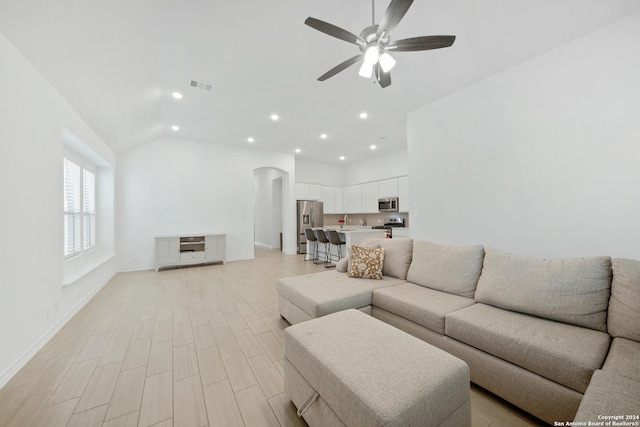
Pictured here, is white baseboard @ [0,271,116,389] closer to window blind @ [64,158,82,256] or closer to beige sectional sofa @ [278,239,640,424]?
window blind @ [64,158,82,256]

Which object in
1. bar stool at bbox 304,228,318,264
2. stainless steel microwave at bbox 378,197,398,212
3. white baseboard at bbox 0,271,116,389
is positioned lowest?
white baseboard at bbox 0,271,116,389

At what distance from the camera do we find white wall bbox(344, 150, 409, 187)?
274 inches

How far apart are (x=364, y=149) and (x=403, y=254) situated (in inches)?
185

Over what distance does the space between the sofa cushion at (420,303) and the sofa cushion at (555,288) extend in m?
0.27

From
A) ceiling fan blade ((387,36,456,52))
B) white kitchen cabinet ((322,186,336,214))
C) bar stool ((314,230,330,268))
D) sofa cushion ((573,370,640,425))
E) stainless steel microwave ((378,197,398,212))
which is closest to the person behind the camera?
sofa cushion ((573,370,640,425))

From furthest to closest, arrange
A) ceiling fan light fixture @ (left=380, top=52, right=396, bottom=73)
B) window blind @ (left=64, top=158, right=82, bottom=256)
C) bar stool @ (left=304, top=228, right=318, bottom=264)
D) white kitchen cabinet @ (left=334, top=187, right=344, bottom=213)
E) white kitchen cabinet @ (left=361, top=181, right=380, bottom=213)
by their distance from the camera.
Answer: white kitchen cabinet @ (left=334, top=187, right=344, bottom=213)
white kitchen cabinet @ (left=361, top=181, right=380, bottom=213)
bar stool @ (left=304, top=228, right=318, bottom=264)
window blind @ (left=64, top=158, right=82, bottom=256)
ceiling fan light fixture @ (left=380, top=52, right=396, bottom=73)

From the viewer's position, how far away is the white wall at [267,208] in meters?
8.84

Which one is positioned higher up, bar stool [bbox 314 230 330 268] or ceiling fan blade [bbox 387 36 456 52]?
ceiling fan blade [bbox 387 36 456 52]

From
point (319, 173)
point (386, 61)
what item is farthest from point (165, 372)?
point (319, 173)

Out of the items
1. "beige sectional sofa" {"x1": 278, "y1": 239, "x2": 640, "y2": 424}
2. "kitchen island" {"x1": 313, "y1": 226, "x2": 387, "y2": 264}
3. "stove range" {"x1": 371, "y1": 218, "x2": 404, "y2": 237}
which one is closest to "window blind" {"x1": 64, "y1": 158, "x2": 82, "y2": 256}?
"beige sectional sofa" {"x1": 278, "y1": 239, "x2": 640, "y2": 424}

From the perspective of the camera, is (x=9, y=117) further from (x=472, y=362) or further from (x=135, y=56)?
(x=472, y=362)

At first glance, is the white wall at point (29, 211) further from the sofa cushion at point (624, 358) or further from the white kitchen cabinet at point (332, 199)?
the white kitchen cabinet at point (332, 199)

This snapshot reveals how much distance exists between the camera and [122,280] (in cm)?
459

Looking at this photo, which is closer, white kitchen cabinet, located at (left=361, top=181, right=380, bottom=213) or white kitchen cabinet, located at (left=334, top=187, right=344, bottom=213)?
white kitchen cabinet, located at (left=361, top=181, right=380, bottom=213)
